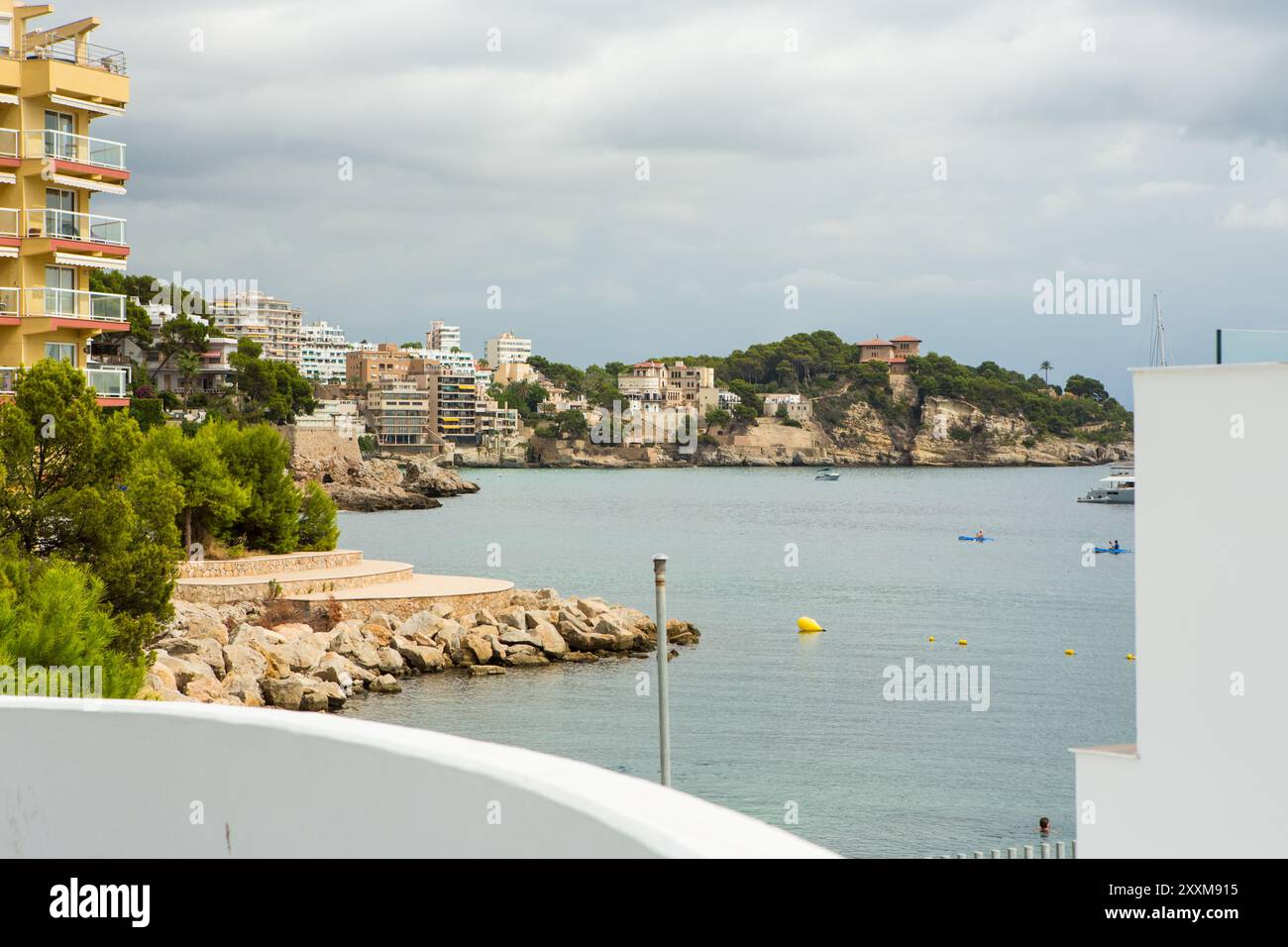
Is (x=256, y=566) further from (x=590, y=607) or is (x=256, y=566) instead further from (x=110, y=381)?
(x=590, y=607)

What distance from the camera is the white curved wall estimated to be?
2549 mm

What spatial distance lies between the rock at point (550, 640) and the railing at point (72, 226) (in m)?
12.2

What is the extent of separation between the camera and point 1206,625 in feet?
18.5

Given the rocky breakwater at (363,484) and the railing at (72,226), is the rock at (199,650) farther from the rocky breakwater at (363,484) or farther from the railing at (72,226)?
the rocky breakwater at (363,484)

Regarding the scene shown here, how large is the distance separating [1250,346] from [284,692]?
67.3ft

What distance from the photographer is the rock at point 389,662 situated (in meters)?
26.7

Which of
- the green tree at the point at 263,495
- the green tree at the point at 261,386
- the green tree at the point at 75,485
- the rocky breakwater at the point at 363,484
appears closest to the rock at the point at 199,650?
the green tree at the point at 75,485

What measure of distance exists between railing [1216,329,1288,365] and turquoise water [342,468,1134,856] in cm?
1230

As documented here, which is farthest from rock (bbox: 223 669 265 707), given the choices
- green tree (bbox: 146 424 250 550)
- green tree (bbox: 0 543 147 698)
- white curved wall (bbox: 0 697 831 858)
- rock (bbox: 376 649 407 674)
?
white curved wall (bbox: 0 697 831 858)

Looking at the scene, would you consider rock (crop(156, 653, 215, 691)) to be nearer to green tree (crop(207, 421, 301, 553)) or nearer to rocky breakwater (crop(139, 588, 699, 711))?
rocky breakwater (crop(139, 588, 699, 711))

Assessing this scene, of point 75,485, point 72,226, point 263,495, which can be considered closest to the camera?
point 75,485

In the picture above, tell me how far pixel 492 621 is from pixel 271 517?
6.95 meters

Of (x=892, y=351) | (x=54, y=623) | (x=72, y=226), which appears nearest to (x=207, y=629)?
(x=72, y=226)
